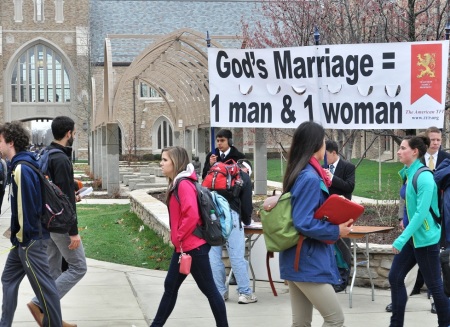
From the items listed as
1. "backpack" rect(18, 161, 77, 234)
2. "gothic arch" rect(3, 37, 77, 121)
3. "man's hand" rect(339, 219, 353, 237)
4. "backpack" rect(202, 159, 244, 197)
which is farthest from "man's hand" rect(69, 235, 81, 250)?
"gothic arch" rect(3, 37, 77, 121)

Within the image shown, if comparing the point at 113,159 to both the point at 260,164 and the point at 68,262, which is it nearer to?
the point at 260,164

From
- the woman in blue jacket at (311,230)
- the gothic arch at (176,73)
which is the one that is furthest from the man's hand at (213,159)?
the gothic arch at (176,73)

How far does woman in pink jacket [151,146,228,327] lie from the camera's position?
21.1 feet

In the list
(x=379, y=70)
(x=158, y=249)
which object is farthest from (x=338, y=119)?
(x=158, y=249)

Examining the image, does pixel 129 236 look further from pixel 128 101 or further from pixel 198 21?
pixel 198 21

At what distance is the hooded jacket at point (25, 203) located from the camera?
6312mm

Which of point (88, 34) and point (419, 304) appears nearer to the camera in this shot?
point (419, 304)

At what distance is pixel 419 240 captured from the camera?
261 inches

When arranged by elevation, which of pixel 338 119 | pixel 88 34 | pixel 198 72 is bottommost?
pixel 338 119

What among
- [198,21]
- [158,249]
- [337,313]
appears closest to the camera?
[337,313]

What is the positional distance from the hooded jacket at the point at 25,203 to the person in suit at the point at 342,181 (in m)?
3.45

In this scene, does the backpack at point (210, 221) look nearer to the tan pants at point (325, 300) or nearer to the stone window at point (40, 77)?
the tan pants at point (325, 300)

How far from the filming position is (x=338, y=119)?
9281 mm

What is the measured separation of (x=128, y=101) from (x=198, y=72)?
4414 centimetres
